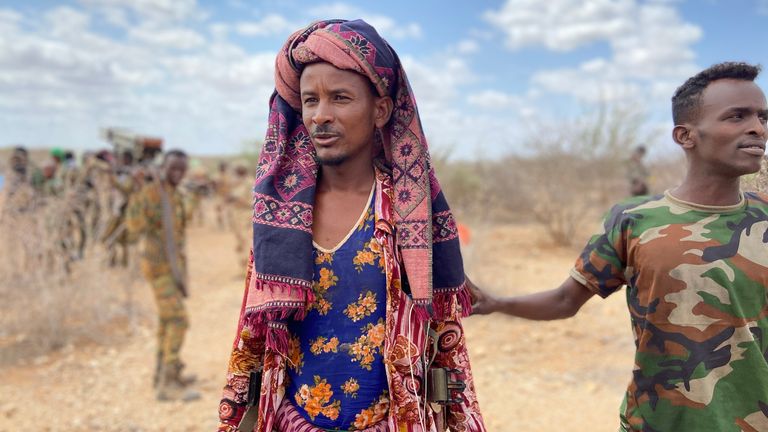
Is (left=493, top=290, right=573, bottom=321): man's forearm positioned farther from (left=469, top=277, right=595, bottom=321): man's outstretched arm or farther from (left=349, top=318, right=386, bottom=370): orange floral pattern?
(left=349, top=318, right=386, bottom=370): orange floral pattern

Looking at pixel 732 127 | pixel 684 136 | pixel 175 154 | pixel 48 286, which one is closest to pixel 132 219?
pixel 175 154

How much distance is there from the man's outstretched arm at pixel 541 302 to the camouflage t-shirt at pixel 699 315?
0.77 feet

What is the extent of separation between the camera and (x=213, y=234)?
58.0 feet

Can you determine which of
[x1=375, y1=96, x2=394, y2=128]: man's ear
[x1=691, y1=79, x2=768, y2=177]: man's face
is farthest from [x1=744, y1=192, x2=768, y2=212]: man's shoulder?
[x1=375, y1=96, x2=394, y2=128]: man's ear

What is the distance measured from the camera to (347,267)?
68.5 inches

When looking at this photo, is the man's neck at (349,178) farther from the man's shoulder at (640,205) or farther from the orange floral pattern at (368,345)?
the man's shoulder at (640,205)

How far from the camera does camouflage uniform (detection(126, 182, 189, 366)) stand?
16.5 feet

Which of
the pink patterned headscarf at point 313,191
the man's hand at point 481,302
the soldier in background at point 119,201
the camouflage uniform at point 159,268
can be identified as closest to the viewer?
the pink patterned headscarf at point 313,191

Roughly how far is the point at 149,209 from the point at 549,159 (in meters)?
9.24

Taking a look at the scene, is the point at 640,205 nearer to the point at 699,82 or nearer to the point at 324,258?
the point at 699,82

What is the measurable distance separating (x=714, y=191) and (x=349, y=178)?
3.62 feet

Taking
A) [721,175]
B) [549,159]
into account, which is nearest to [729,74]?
[721,175]

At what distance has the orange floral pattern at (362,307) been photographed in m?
1.73

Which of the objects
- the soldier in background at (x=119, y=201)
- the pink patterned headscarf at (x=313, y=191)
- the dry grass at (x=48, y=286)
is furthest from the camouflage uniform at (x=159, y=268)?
the pink patterned headscarf at (x=313, y=191)
